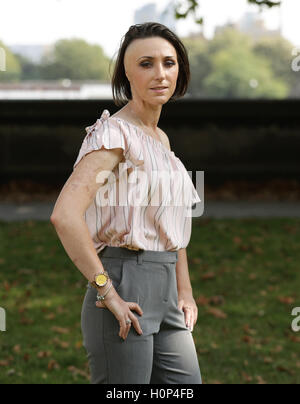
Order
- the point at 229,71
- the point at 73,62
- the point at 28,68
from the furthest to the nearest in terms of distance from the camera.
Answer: the point at 229,71 < the point at 73,62 < the point at 28,68

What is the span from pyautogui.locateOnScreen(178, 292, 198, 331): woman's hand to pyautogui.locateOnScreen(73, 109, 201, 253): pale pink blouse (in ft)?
1.02

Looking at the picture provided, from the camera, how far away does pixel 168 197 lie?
83.9 inches

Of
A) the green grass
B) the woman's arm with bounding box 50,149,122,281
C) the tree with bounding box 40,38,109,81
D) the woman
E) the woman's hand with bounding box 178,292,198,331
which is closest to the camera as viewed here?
the woman's arm with bounding box 50,149,122,281

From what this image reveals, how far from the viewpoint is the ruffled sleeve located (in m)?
2.00

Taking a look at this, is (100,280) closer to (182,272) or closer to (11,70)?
(182,272)

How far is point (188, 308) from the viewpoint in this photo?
2.39 m

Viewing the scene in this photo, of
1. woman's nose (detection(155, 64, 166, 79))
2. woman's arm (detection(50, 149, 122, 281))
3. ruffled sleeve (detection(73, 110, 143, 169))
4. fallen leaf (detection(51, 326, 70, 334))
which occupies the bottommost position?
fallen leaf (detection(51, 326, 70, 334))

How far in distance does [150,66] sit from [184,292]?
2.83 feet

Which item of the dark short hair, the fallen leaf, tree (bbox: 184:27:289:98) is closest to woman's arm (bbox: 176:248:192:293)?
the dark short hair

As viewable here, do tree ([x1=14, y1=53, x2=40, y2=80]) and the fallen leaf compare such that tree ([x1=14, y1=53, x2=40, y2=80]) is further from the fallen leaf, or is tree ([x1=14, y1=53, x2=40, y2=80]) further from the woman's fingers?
the woman's fingers

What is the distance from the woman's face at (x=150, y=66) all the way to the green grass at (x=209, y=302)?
3046 mm

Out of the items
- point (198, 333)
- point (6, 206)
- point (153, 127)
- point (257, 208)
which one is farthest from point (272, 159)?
point (153, 127)

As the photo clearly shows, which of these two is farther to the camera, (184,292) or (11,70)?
(11,70)

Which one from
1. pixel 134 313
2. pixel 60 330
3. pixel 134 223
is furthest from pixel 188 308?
pixel 60 330
